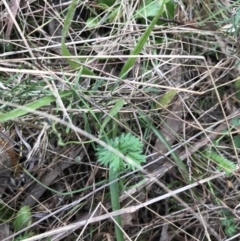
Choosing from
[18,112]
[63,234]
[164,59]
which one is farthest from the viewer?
[164,59]

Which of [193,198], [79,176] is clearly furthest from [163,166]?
[79,176]

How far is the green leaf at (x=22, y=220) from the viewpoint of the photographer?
1178 millimetres

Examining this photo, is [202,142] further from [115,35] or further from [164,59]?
[115,35]

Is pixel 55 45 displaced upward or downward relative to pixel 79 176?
upward

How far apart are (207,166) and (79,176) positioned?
0.35 m

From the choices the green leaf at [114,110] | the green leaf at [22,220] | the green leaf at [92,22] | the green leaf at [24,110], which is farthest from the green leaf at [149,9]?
the green leaf at [22,220]

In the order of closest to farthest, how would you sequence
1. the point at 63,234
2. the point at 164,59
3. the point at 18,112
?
1. the point at 18,112
2. the point at 63,234
3. the point at 164,59

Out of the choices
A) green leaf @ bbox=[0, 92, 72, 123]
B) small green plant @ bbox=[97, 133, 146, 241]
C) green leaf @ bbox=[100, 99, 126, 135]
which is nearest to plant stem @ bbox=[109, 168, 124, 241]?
small green plant @ bbox=[97, 133, 146, 241]

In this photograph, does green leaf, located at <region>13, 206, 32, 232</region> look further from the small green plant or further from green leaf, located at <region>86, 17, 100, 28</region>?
green leaf, located at <region>86, 17, 100, 28</region>

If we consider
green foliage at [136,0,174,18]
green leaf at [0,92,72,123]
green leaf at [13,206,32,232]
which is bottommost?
green leaf at [13,206,32,232]

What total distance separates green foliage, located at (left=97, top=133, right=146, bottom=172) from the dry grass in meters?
0.06

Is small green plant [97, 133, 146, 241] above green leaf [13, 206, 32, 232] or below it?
above

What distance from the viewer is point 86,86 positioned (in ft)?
4.02

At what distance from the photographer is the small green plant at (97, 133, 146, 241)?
1.08 m
